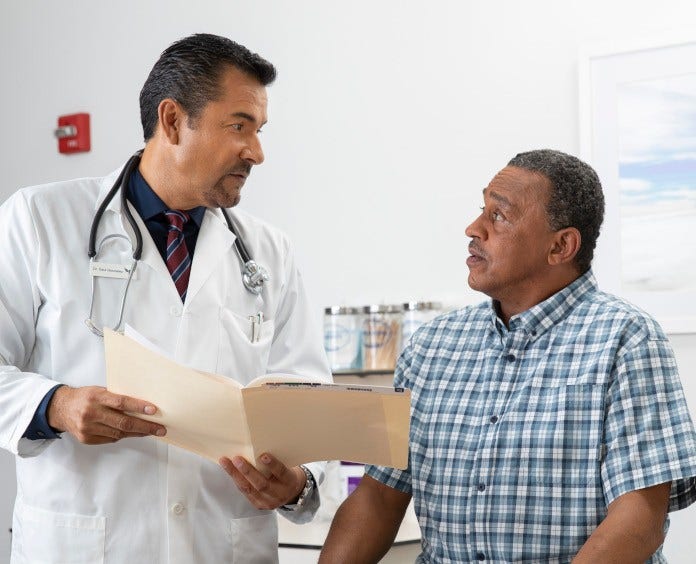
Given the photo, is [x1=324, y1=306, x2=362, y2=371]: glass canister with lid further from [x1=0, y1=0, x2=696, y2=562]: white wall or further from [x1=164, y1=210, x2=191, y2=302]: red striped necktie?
[x1=164, y1=210, x2=191, y2=302]: red striped necktie

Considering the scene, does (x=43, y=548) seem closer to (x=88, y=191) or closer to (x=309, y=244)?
(x=88, y=191)

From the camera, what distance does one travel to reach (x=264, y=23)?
3.05 meters

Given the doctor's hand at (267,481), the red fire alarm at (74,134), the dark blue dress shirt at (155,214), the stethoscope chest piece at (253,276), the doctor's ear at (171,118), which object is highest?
the red fire alarm at (74,134)

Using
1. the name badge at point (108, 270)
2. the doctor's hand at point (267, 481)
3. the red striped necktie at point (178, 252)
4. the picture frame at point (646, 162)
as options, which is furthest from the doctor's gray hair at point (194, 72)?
the picture frame at point (646, 162)

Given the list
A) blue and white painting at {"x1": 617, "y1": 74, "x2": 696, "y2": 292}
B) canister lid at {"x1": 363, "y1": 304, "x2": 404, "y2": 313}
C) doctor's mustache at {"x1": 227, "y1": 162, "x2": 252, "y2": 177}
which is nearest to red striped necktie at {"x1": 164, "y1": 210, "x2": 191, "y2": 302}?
doctor's mustache at {"x1": 227, "y1": 162, "x2": 252, "y2": 177}

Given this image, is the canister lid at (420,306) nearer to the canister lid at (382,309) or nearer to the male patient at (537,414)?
the canister lid at (382,309)

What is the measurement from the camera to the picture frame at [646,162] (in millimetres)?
2412

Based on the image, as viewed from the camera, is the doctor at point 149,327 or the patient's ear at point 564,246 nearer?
the doctor at point 149,327

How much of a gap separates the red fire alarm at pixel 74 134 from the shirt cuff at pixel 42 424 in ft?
6.75

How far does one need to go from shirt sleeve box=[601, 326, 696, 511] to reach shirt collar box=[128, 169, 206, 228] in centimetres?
75

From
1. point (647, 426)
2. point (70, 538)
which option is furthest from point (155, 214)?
point (647, 426)

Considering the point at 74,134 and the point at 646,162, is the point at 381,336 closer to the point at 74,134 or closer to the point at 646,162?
the point at 646,162

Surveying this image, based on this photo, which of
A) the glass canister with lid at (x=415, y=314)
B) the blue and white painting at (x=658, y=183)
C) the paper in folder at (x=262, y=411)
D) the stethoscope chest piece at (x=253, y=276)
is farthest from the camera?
the glass canister with lid at (x=415, y=314)

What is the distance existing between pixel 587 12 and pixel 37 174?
196 centimetres
